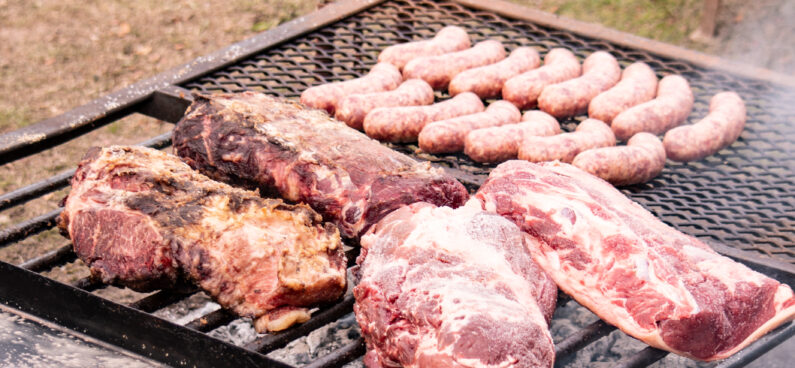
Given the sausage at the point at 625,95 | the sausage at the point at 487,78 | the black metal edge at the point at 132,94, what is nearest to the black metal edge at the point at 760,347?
the sausage at the point at 625,95

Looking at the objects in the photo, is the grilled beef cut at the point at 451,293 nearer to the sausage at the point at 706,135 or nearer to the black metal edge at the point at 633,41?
the sausage at the point at 706,135

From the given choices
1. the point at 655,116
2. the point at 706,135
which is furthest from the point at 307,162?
the point at 706,135

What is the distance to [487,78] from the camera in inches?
181

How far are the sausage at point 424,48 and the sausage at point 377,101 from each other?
0.41 meters

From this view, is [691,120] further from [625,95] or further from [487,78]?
[487,78]

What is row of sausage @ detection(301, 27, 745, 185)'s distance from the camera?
3.95 m

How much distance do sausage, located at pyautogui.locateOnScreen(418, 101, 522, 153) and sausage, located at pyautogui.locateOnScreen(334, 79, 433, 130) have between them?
1.07ft

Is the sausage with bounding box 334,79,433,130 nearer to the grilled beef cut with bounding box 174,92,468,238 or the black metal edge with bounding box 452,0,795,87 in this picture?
the grilled beef cut with bounding box 174,92,468,238

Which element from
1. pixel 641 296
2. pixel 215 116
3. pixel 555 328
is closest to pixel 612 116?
pixel 555 328

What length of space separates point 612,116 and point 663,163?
18.2 inches

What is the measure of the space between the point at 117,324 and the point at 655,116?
2.89 m

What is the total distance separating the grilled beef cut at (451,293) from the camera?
2.46m

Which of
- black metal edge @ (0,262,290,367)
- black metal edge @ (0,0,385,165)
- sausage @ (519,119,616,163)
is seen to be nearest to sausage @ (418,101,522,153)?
sausage @ (519,119,616,163)

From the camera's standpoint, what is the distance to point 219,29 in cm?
877
